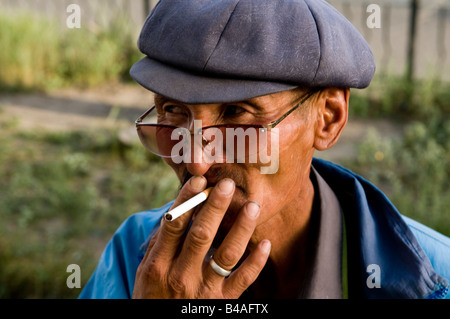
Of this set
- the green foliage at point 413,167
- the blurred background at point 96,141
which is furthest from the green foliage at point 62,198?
the green foliage at point 413,167

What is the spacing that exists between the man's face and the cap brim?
0.06m

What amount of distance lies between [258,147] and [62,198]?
3434mm

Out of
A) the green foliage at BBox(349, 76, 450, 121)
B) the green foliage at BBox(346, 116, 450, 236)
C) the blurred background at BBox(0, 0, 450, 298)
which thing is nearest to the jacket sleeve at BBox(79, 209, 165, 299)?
the blurred background at BBox(0, 0, 450, 298)

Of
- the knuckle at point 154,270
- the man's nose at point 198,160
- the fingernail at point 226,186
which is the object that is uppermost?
the man's nose at point 198,160

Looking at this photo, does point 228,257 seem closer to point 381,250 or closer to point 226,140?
point 226,140

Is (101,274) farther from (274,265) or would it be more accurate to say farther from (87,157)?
(87,157)

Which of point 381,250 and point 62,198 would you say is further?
point 62,198

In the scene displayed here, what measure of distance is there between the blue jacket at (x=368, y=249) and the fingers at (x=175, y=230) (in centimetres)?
38

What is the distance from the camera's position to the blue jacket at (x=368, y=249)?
193cm

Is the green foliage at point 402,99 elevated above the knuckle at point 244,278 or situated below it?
above

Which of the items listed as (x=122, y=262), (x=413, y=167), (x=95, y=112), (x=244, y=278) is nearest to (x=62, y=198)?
(x=95, y=112)

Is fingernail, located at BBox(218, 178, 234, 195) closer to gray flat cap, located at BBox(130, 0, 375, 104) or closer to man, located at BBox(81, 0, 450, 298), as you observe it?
man, located at BBox(81, 0, 450, 298)

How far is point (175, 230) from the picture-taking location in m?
1.77

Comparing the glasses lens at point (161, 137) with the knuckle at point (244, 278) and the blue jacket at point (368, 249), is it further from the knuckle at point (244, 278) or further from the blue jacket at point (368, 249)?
the knuckle at point (244, 278)
